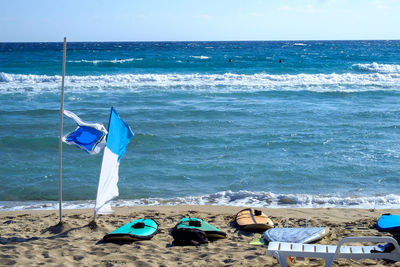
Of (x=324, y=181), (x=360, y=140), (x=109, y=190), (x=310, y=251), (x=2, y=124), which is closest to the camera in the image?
(x=310, y=251)

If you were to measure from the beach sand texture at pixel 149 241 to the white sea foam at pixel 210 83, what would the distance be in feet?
56.6

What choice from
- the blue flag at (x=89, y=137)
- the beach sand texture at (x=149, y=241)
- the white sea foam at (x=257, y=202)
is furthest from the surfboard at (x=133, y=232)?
the white sea foam at (x=257, y=202)

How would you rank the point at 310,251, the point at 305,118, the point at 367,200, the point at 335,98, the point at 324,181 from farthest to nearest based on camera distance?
1. the point at 335,98
2. the point at 305,118
3. the point at 324,181
4. the point at 367,200
5. the point at 310,251

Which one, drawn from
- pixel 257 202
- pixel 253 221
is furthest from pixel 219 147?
pixel 253 221

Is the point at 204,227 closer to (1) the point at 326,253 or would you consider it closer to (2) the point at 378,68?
(1) the point at 326,253

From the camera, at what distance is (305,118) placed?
16.8 metres

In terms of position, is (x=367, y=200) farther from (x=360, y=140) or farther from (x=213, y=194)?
(x=360, y=140)

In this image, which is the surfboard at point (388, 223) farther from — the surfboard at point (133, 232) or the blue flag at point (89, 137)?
the blue flag at point (89, 137)

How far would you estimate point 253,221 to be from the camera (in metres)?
7.19

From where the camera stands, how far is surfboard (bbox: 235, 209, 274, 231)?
23.3 ft

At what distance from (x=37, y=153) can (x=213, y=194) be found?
5744 millimetres

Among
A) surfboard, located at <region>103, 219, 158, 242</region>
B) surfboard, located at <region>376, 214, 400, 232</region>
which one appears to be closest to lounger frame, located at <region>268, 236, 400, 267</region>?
surfboard, located at <region>376, 214, 400, 232</region>

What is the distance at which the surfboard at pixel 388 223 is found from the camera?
6.79 metres

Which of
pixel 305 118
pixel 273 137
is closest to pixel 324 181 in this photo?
pixel 273 137
